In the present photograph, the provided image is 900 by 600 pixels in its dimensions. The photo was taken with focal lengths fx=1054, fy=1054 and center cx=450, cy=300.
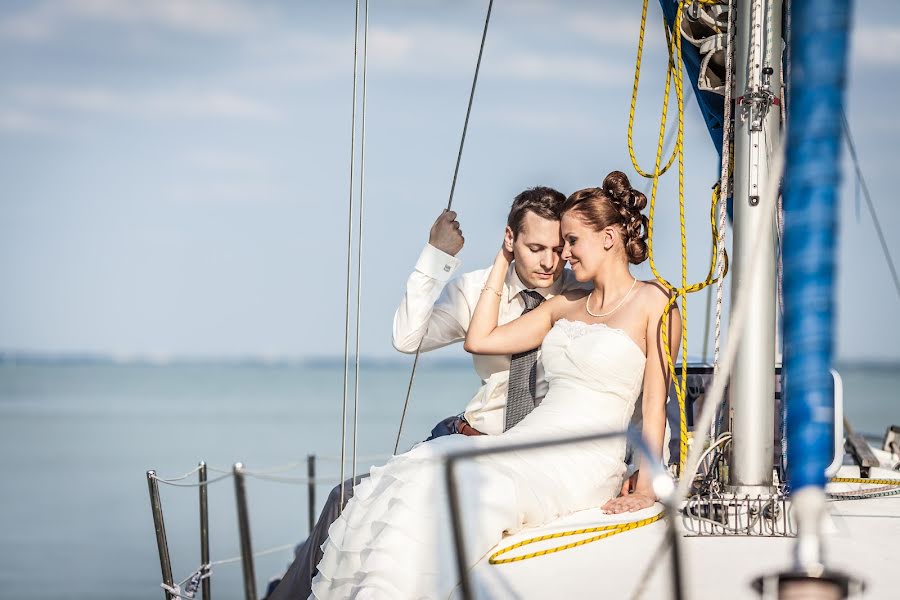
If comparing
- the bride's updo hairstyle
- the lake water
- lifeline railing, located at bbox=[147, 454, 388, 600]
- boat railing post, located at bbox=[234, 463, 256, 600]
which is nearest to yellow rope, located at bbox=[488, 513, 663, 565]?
lifeline railing, located at bbox=[147, 454, 388, 600]

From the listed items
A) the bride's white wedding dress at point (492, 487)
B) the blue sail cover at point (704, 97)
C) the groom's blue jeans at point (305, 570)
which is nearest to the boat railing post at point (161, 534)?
the groom's blue jeans at point (305, 570)

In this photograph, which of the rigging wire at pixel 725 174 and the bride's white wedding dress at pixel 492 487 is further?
the rigging wire at pixel 725 174

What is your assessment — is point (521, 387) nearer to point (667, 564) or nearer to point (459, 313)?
point (459, 313)

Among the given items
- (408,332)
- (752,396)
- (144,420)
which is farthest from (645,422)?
(144,420)

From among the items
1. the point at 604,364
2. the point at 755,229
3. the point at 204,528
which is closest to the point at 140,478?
the point at 204,528

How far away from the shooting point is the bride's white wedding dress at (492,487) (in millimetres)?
3059

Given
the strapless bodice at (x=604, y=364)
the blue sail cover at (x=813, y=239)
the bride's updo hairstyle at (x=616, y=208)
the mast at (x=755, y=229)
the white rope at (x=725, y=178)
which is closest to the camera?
the blue sail cover at (x=813, y=239)

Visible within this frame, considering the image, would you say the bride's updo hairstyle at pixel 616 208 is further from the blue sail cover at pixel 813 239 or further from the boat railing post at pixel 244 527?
the boat railing post at pixel 244 527

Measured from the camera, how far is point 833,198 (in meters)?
2.61

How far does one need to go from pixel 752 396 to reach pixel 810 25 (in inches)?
48.1

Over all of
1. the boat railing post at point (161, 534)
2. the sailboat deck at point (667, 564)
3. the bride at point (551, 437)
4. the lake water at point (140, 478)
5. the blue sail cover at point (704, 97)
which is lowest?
the lake water at point (140, 478)

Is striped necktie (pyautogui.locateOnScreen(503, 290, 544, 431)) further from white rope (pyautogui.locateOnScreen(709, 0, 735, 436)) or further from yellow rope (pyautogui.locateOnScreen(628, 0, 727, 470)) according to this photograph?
white rope (pyautogui.locateOnScreen(709, 0, 735, 436))

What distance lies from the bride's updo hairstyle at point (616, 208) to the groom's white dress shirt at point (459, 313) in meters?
0.49

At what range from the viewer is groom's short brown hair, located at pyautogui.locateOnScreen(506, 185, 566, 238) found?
4457mm
